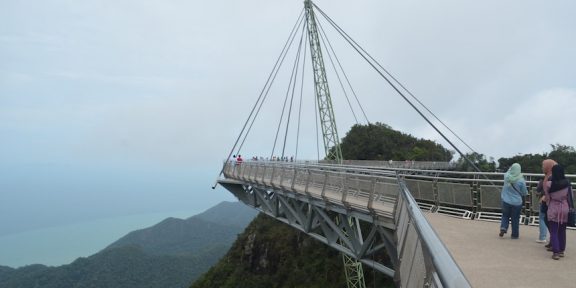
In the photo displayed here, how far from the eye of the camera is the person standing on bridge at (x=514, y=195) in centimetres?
748

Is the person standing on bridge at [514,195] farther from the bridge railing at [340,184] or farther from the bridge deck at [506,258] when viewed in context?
the bridge railing at [340,184]

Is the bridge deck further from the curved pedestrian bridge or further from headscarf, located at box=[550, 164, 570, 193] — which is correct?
headscarf, located at box=[550, 164, 570, 193]

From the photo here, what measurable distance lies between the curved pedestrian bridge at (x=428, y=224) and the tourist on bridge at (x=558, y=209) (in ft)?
0.74

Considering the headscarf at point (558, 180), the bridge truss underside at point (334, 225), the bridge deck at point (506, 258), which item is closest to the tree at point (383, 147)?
the bridge truss underside at point (334, 225)

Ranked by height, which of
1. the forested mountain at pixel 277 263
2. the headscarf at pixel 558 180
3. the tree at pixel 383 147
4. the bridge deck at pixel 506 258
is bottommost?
the forested mountain at pixel 277 263

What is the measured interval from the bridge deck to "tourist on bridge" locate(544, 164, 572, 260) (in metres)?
→ 0.21

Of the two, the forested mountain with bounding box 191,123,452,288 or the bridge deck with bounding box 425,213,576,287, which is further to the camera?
the forested mountain with bounding box 191,123,452,288

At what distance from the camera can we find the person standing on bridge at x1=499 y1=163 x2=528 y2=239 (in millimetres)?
7484

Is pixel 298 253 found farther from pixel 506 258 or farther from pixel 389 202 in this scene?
pixel 506 258

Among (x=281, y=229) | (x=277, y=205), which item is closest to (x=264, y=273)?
(x=281, y=229)

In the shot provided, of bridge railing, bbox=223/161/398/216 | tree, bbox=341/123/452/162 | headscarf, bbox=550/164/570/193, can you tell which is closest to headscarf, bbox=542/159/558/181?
headscarf, bbox=550/164/570/193

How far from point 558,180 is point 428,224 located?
4094 mm

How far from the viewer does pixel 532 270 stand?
551 cm

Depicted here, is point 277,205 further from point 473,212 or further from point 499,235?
point 499,235
